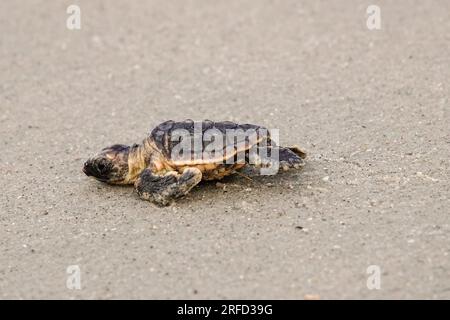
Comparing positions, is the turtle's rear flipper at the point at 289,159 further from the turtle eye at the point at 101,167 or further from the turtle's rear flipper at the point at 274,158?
the turtle eye at the point at 101,167

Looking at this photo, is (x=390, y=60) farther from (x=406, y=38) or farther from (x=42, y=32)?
(x=42, y=32)

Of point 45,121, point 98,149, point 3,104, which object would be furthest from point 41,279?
point 3,104

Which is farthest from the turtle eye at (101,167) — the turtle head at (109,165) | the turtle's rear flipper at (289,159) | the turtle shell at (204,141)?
the turtle's rear flipper at (289,159)

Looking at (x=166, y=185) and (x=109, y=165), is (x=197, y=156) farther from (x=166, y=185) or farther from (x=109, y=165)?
(x=109, y=165)

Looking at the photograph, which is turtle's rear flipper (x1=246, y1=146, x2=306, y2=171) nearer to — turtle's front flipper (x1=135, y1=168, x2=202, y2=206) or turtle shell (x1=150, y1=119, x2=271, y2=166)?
turtle shell (x1=150, y1=119, x2=271, y2=166)

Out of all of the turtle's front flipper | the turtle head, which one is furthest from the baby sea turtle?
the turtle head

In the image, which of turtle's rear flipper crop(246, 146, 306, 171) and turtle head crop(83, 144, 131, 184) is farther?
turtle head crop(83, 144, 131, 184)

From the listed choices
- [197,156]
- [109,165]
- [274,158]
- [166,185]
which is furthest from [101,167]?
[274,158]
